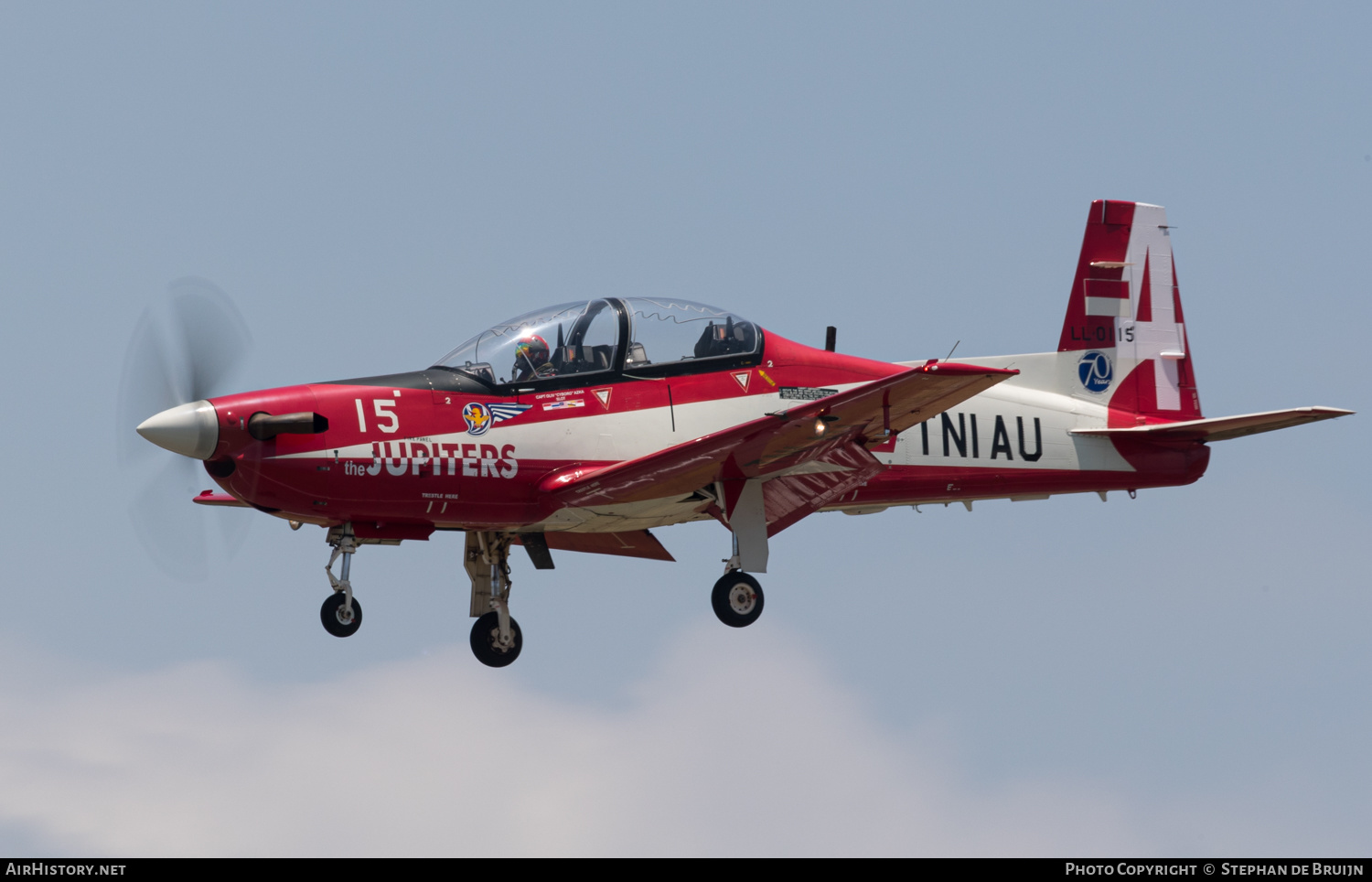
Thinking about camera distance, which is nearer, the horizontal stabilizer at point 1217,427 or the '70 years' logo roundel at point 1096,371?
the horizontal stabilizer at point 1217,427

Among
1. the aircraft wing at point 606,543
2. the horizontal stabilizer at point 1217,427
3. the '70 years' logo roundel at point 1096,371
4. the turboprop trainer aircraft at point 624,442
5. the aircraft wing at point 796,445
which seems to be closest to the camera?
the aircraft wing at point 796,445

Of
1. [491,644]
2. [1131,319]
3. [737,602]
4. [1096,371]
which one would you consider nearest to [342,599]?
[491,644]

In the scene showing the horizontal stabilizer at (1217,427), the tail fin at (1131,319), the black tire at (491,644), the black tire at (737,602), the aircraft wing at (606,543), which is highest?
the tail fin at (1131,319)

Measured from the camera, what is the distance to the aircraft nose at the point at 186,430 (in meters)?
17.6

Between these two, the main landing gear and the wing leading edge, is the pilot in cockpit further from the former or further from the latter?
the main landing gear

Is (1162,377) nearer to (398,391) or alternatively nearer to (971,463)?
(971,463)

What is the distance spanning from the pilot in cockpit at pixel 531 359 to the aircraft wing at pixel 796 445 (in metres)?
1.08

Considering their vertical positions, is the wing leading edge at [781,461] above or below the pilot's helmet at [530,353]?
below

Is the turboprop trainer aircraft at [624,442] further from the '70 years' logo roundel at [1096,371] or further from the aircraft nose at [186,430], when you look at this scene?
the '70 years' logo roundel at [1096,371]

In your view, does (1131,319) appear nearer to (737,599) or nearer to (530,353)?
(737,599)

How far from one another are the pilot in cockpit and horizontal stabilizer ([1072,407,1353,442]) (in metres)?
7.00

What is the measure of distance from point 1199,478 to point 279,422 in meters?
11.3

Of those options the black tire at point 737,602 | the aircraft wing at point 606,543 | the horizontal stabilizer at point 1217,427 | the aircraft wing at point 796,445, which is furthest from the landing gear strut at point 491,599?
the horizontal stabilizer at point 1217,427

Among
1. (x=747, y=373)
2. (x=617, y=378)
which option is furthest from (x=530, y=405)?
(x=747, y=373)
